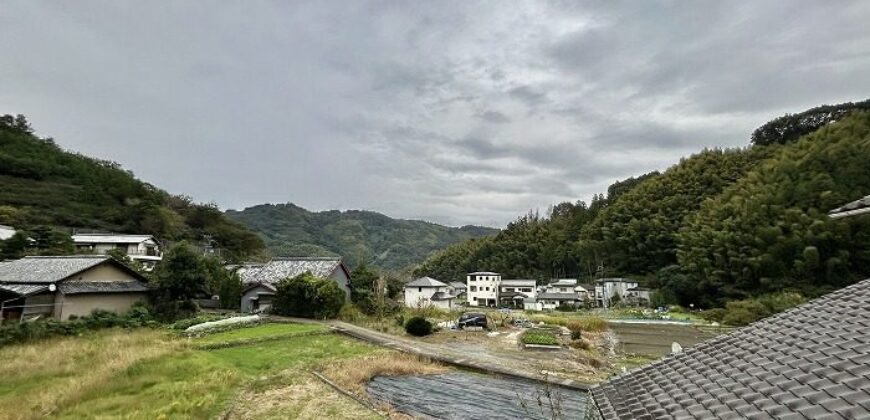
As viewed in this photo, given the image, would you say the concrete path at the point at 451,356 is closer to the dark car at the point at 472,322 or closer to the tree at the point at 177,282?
the dark car at the point at 472,322

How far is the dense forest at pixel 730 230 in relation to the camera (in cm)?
3506

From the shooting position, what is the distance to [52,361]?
1285 cm

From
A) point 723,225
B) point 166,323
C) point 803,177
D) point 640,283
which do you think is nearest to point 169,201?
point 166,323

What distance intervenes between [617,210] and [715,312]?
118 ft

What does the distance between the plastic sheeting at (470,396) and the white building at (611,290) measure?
4451 centimetres

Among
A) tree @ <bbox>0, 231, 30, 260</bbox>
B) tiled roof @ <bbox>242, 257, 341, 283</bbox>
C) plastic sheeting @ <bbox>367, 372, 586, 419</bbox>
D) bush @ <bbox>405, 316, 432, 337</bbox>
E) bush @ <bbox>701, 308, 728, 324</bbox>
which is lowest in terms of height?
bush @ <bbox>701, 308, 728, 324</bbox>

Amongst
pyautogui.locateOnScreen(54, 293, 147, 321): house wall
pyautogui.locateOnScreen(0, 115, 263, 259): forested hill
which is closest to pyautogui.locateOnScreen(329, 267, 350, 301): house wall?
pyautogui.locateOnScreen(54, 293, 147, 321): house wall

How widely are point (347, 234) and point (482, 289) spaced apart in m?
87.3

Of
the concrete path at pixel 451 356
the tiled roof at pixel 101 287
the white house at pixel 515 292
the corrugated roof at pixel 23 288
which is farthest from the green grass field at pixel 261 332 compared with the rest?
the white house at pixel 515 292

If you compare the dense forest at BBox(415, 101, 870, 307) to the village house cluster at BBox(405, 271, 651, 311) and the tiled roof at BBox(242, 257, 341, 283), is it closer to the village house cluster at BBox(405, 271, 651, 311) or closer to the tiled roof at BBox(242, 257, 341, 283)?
the village house cluster at BBox(405, 271, 651, 311)

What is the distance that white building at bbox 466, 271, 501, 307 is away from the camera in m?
60.2

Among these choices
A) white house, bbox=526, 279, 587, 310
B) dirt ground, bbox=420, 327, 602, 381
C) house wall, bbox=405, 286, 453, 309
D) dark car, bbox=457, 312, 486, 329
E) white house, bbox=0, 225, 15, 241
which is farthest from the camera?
white house, bbox=526, 279, 587, 310

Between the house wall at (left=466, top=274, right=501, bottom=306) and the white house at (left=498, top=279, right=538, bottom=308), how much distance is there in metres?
0.92

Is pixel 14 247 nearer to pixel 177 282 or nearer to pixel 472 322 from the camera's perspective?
pixel 177 282
